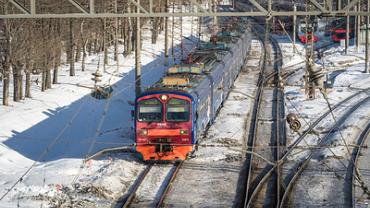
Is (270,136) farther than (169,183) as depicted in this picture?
Yes

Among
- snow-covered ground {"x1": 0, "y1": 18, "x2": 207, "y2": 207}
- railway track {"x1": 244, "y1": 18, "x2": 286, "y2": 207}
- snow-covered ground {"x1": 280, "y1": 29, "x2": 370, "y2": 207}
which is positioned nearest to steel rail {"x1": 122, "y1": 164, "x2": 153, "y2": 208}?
snow-covered ground {"x1": 0, "y1": 18, "x2": 207, "y2": 207}

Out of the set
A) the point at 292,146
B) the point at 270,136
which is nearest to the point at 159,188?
the point at 292,146

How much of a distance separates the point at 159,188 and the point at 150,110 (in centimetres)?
338

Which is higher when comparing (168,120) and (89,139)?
(168,120)

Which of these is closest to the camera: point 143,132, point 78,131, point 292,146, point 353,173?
point 353,173

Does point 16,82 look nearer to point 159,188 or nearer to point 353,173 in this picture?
point 159,188

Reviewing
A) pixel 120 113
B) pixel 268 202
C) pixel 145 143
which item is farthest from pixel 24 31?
pixel 268 202

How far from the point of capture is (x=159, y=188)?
18.0m

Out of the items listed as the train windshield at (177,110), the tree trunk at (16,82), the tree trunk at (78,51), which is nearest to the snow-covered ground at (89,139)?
the tree trunk at (16,82)

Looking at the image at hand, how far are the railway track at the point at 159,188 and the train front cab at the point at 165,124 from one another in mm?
449

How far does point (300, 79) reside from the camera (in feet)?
130

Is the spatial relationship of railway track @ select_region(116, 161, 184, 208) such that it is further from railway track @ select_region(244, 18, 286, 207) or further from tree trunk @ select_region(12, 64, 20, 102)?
tree trunk @ select_region(12, 64, 20, 102)

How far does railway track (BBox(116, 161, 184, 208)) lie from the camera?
1648cm

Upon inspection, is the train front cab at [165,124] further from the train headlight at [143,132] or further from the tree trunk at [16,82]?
the tree trunk at [16,82]
